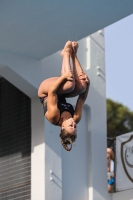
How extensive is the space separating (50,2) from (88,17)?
83 centimetres

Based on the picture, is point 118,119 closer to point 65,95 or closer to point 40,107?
point 40,107

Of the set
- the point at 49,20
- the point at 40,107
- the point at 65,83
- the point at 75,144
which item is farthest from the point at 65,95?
the point at 75,144

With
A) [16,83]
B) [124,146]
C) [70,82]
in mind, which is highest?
[16,83]

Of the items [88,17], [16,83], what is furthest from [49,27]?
[16,83]

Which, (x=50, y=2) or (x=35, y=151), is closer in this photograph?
(x=50, y=2)

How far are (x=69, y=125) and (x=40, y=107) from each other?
14.4ft

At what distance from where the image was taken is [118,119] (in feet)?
89.2

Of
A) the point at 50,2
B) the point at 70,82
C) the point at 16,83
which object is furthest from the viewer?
the point at 16,83

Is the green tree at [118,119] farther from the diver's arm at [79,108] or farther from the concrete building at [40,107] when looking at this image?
the diver's arm at [79,108]

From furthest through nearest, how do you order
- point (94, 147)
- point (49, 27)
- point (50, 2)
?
point (94, 147) → point (49, 27) → point (50, 2)

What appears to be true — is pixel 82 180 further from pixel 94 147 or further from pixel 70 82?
pixel 70 82

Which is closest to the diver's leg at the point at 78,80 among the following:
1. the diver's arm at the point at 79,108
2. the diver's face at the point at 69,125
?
the diver's arm at the point at 79,108

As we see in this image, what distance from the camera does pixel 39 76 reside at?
448 inches

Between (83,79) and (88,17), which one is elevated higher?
(88,17)
